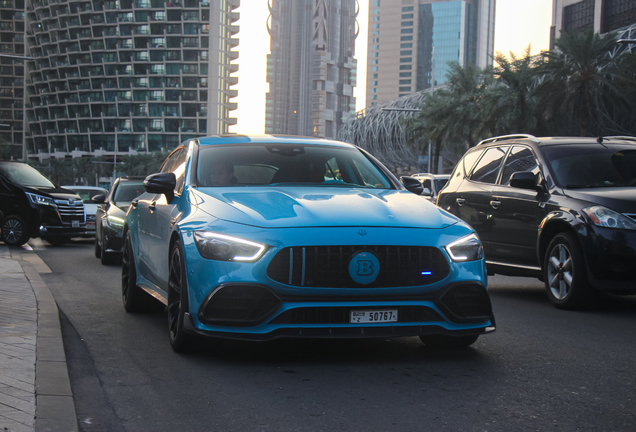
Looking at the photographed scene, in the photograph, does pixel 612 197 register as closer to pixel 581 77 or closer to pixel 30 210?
pixel 30 210

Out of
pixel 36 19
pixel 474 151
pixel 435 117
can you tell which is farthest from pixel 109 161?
pixel 474 151

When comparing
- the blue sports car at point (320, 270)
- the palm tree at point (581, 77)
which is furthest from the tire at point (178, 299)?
the palm tree at point (581, 77)

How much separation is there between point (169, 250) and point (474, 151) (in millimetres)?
5786

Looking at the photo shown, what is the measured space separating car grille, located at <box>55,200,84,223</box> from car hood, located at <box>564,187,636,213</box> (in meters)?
13.2

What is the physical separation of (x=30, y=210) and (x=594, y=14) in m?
76.4

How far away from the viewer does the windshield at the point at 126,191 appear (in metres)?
14.6

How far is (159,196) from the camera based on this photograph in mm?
6480

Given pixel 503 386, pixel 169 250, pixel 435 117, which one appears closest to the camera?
pixel 503 386

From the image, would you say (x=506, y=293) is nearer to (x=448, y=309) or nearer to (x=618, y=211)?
(x=618, y=211)

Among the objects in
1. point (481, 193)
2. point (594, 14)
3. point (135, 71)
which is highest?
point (594, 14)

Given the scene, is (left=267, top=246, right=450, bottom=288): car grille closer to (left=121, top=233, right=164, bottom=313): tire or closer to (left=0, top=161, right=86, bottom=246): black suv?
(left=121, top=233, right=164, bottom=313): tire

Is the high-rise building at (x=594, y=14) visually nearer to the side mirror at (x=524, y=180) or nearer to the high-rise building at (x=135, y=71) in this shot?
the side mirror at (x=524, y=180)

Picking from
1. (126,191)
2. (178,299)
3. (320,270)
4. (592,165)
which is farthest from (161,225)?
(126,191)

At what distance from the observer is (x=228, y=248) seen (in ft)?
15.3
